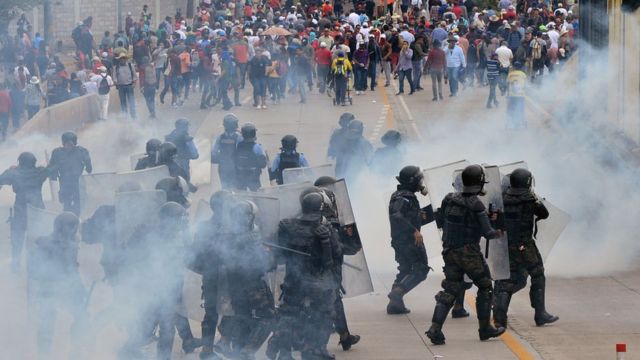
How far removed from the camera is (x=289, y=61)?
32.4 m

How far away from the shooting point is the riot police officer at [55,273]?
442 inches

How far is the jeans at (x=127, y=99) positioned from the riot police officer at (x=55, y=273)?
57.9ft

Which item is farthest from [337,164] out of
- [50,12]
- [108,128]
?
[50,12]

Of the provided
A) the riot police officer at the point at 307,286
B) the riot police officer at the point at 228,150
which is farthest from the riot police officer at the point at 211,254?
the riot police officer at the point at 228,150

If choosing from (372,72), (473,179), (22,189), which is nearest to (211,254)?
(473,179)

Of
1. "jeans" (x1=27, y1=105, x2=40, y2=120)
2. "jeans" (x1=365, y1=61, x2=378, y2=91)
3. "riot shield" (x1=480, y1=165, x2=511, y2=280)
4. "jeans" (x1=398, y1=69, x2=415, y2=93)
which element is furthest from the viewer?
"jeans" (x1=365, y1=61, x2=378, y2=91)

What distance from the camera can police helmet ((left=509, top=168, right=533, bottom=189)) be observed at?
12.5 meters

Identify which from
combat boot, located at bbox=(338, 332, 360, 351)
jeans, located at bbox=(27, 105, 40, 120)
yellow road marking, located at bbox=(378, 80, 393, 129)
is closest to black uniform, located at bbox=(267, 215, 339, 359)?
combat boot, located at bbox=(338, 332, 360, 351)

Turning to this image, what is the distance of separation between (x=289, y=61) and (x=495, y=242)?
20.4 metres

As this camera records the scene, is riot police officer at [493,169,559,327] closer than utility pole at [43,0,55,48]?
Yes

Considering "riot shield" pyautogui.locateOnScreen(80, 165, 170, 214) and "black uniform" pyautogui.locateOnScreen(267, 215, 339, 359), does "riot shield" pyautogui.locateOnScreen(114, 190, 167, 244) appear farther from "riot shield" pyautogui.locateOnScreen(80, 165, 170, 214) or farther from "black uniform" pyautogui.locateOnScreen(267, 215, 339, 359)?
"riot shield" pyautogui.locateOnScreen(80, 165, 170, 214)

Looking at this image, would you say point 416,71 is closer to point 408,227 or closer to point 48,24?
point 48,24

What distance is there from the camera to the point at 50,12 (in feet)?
132

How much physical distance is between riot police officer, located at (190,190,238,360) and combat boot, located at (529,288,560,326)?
307cm
